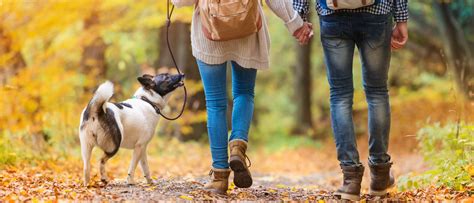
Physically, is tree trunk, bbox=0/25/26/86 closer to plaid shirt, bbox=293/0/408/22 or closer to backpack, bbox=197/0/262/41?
backpack, bbox=197/0/262/41

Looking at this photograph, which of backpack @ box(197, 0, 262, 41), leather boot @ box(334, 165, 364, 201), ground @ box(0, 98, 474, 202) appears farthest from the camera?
ground @ box(0, 98, 474, 202)

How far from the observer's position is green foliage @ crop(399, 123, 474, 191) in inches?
214

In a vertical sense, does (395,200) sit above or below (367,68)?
below

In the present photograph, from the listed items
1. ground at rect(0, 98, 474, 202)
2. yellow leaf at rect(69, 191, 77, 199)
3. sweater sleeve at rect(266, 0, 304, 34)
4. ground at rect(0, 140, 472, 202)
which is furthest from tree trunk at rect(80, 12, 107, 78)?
sweater sleeve at rect(266, 0, 304, 34)

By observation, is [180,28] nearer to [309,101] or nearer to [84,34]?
[84,34]

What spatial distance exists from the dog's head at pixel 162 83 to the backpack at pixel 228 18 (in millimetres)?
1176

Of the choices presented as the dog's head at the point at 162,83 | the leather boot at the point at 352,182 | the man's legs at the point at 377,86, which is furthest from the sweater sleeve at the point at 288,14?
the dog's head at the point at 162,83

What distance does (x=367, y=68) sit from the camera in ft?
16.1

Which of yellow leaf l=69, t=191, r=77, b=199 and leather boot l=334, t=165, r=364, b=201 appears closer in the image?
leather boot l=334, t=165, r=364, b=201

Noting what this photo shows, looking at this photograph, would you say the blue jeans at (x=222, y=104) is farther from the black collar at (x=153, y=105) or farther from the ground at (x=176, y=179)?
the black collar at (x=153, y=105)

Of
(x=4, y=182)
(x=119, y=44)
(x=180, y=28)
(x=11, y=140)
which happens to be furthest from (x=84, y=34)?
(x=4, y=182)

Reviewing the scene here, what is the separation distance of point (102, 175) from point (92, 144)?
0.45 m

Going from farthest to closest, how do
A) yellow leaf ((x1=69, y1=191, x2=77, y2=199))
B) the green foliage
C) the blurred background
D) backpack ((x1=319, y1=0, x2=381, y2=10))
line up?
the blurred background, the green foliage, yellow leaf ((x1=69, y1=191, x2=77, y2=199)), backpack ((x1=319, y1=0, x2=381, y2=10))

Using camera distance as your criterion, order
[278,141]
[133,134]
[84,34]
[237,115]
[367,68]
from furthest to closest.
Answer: [278,141], [84,34], [133,134], [237,115], [367,68]
